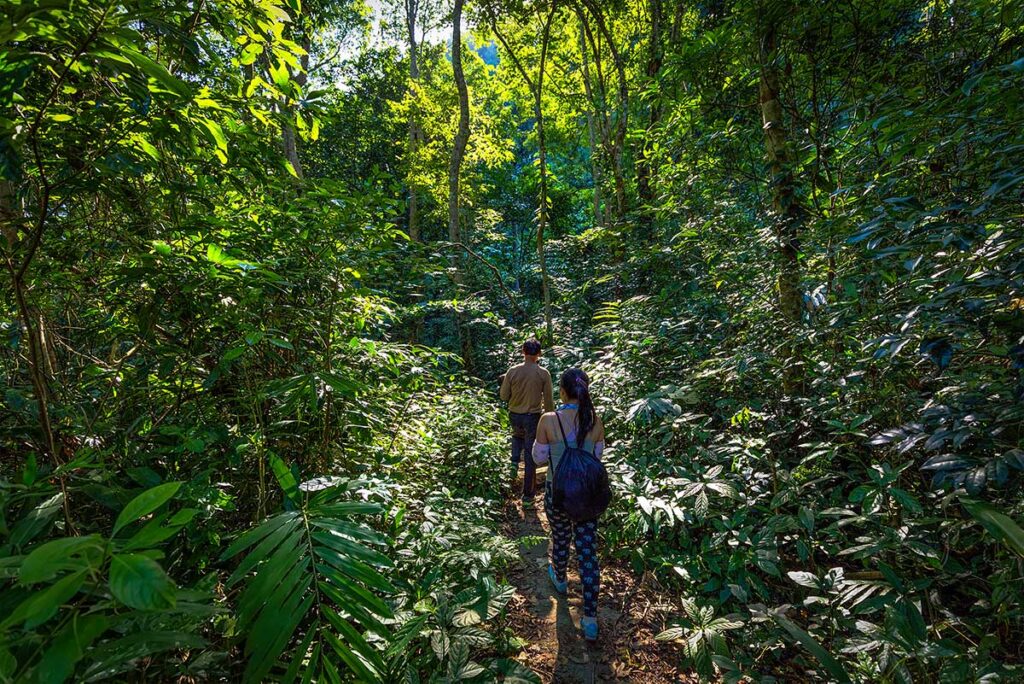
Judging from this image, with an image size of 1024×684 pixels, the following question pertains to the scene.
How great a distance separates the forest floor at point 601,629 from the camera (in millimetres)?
2781

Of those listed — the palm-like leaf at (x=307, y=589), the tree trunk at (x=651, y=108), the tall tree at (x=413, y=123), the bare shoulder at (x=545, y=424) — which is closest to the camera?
the palm-like leaf at (x=307, y=589)

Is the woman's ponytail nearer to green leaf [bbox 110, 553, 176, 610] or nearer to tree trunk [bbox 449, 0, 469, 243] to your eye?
green leaf [bbox 110, 553, 176, 610]

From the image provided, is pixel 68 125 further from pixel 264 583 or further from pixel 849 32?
pixel 849 32

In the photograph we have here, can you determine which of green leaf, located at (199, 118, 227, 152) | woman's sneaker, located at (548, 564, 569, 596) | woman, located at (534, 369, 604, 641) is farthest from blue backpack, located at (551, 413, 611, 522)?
green leaf, located at (199, 118, 227, 152)

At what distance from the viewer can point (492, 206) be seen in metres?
23.1

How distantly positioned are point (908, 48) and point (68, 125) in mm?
5976

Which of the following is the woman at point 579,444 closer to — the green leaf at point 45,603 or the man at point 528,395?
the man at point 528,395

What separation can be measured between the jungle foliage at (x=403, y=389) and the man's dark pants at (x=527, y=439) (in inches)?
17.0

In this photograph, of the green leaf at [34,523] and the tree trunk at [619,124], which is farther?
the tree trunk at [619,124]

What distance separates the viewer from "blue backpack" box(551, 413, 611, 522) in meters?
3.00

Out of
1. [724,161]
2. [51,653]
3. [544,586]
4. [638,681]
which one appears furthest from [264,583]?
[724,161]

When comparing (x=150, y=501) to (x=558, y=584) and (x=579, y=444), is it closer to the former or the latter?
(x=579, y=444)

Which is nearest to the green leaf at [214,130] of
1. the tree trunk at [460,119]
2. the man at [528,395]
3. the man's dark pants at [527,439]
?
the man at [528,395]

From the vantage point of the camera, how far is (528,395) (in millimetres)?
5062
